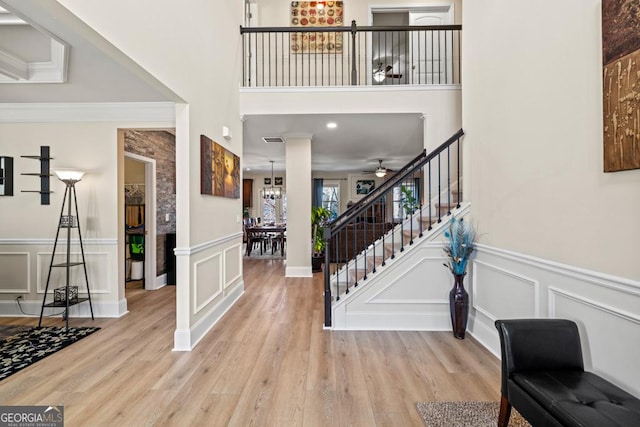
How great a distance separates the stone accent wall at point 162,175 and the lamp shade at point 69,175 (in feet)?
3.77

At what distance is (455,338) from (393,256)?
1.00m

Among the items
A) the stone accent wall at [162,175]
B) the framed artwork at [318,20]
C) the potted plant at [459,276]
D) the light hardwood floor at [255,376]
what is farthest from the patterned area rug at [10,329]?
the framed artwork at [318,20]

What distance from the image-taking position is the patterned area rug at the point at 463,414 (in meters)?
1.85

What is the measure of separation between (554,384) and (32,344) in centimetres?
418

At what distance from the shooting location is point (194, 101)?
3.07 m

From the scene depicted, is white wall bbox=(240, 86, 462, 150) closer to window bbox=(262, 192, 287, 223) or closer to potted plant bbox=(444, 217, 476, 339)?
potted plant bbox=(444, 217, 476, 339)

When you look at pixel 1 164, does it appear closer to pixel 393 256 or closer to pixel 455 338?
pixel 393 256

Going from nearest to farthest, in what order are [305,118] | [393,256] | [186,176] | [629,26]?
[629,26], [186,176], [393,256], [305,118]

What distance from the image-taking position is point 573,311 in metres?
1.94

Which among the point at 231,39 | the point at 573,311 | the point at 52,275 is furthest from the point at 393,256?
the point at 52,275

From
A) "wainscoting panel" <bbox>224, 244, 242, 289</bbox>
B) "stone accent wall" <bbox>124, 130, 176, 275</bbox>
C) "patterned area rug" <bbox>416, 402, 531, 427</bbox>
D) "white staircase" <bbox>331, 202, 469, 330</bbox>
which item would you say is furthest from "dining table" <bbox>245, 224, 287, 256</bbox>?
"patterned area rug" <bbox>416, 402, 531, 427</bbox>

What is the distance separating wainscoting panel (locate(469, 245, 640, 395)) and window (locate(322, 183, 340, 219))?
903 cm

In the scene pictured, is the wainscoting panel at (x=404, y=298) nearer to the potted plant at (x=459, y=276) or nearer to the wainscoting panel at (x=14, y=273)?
the potted plant at (x=459, y=276)

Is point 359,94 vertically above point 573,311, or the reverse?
point 359,94
